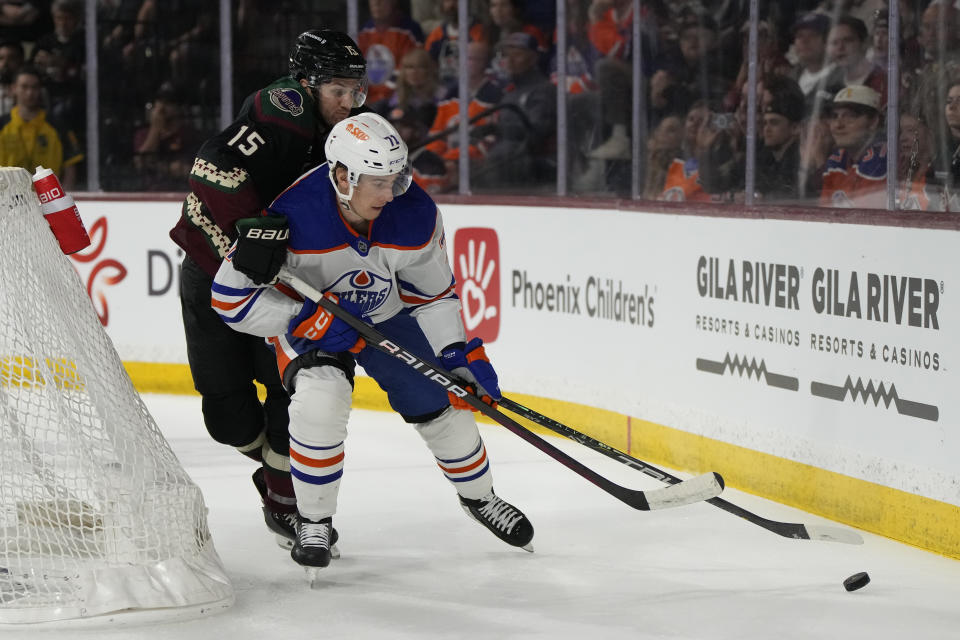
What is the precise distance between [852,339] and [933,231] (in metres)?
0.34

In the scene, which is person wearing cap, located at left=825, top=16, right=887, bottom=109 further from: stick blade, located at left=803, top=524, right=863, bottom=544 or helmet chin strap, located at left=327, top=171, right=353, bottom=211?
helmet chin strap, located at left=327, top=171, right=353, bottom=211

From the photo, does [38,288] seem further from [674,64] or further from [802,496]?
[674,64]

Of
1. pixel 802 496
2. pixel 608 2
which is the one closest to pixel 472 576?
pixel 802 496

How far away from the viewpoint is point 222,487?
3943 millimetres

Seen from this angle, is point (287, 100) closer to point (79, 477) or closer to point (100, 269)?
point (79, 477)

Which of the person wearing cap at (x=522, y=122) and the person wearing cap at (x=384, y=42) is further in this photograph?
the person wearing cap at (x=384, y=42)

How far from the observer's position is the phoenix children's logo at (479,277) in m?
4.94

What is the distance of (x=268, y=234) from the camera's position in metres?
2.76

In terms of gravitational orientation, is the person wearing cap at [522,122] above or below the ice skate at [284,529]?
above

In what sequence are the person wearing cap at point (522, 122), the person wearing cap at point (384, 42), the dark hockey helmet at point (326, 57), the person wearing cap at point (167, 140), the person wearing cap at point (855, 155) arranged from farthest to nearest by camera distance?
the person wearing cap at point (167, 140), the person wearing cap at point (384, 42), the person wearing cap at point (522, 122), the person wearing cap at point (855, 155), the dark hockey helmet at point (326, 57)

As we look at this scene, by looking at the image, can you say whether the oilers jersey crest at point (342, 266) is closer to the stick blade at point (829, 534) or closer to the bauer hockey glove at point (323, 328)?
the bauer hockey glove at point (323, 328)

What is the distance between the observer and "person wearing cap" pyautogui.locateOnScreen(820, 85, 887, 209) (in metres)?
3.58

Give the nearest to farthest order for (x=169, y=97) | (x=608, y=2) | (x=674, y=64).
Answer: (x=674, y=64) → (x=608, y=2) → (x=169, y=97)

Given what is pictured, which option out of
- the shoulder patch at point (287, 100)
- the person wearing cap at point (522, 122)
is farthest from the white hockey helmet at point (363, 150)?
the person wearing cap at point (522, 122)
